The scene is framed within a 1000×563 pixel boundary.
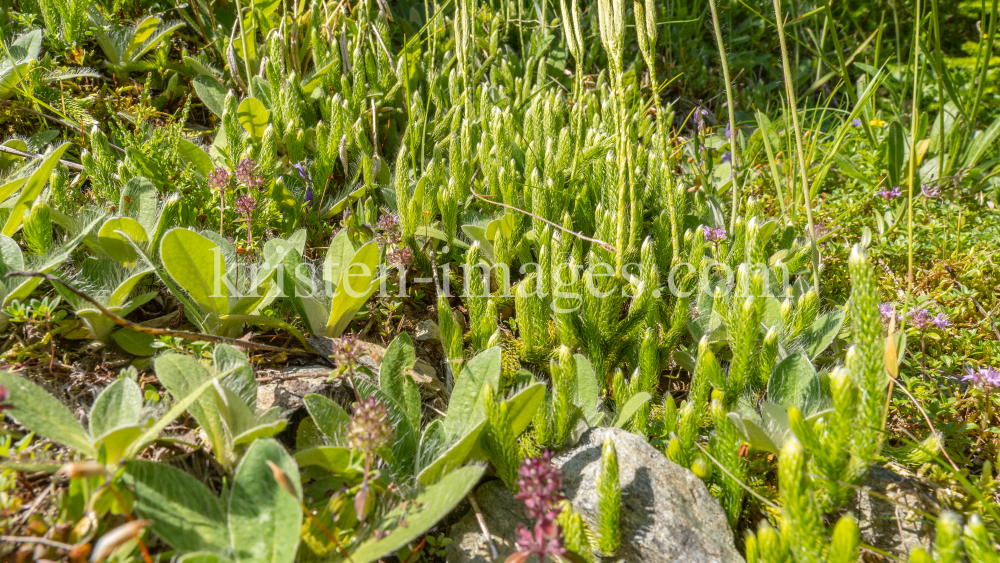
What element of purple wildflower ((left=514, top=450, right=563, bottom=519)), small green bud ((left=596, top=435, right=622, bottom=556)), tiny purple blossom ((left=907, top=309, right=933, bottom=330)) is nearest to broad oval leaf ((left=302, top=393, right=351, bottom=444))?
purple wildflower ((left=514, top=450, right=563, bottom=519))

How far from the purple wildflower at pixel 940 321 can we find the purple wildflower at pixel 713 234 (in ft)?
2.75

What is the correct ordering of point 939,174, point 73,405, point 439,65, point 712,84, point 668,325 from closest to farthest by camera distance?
point 73,405, point 668,325, point 939,174, point 439,65, point 712,84

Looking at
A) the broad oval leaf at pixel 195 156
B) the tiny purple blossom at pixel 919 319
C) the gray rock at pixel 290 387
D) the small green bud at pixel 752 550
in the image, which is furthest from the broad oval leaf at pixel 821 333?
the broad oval leaf at pixel 195 156

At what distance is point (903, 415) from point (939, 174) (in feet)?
6.34

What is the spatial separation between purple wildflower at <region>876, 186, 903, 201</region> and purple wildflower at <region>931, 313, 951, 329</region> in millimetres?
890

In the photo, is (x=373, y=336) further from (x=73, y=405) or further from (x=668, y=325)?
(x=668, y=325)

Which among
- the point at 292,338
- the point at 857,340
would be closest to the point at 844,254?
the point at 857,340

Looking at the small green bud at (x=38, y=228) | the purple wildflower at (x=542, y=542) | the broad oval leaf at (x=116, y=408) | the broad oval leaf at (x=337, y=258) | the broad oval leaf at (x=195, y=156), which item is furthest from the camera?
the broad oval leaf at (x=195, y=156)

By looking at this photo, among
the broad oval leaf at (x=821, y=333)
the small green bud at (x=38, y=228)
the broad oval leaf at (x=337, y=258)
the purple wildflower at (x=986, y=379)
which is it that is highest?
the small green bud at (x=38, y=228)

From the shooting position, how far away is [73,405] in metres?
1.52

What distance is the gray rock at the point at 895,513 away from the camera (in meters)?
1.50

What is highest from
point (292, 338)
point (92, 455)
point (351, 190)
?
point (351, 190)

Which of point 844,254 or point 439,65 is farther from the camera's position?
point 439,65

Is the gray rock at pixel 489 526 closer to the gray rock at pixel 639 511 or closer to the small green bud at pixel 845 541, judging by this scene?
the gray rock at pixel 639 511
